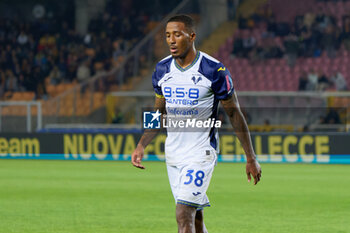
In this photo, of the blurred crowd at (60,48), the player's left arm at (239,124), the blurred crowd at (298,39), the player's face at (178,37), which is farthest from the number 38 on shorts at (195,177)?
the blurred crowd at (60,48)

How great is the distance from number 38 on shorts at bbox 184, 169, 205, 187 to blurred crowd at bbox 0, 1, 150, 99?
22.8m

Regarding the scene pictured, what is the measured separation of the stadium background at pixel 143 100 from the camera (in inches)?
444

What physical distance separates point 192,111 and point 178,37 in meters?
0.62

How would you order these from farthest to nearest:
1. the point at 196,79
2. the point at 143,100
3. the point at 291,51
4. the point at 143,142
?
1. the point at 291,51
2. the point at 143,100
3. the point at 143,142
4. the point at 196,79

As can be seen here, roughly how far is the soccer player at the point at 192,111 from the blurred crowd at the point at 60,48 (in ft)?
74.0

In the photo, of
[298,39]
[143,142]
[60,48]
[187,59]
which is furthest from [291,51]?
[187,59]

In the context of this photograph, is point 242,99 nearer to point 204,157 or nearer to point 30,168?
point 30,168

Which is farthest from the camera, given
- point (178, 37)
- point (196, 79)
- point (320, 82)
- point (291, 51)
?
point (291, 51)

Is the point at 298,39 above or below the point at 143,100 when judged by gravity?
above

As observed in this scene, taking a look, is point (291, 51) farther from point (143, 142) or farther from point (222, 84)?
point (222, 84)

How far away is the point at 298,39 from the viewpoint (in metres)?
27.2

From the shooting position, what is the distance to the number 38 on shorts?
5.64m

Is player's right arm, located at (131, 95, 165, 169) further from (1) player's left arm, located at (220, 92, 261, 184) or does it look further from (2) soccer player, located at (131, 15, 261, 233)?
(1) player's left arm, located at (220, 92, 261, 184)

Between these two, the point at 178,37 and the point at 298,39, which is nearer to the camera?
the point at 178,37
